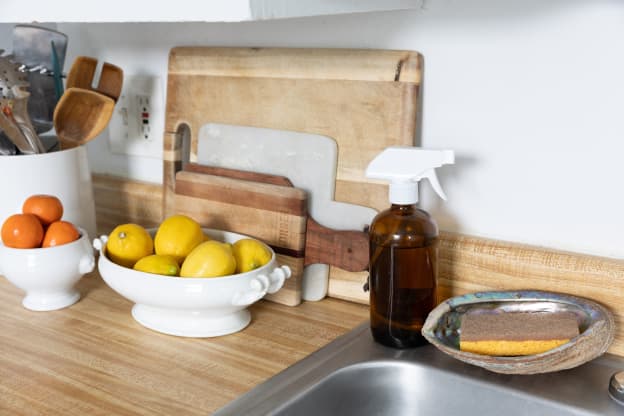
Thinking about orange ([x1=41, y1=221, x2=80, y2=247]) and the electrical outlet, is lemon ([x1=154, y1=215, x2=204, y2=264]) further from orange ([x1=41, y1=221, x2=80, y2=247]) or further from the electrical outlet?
the electrical outlet

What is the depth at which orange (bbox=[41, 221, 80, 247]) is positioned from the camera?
3.26ft

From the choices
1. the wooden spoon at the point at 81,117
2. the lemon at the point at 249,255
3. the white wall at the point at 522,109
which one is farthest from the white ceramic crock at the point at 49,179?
the white wall at the point at 522,109

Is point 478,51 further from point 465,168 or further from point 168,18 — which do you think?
point 168,18

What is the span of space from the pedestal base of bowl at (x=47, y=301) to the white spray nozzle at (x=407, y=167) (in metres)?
0.50

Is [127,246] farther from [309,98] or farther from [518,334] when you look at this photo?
[518,334]

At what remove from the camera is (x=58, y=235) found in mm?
995

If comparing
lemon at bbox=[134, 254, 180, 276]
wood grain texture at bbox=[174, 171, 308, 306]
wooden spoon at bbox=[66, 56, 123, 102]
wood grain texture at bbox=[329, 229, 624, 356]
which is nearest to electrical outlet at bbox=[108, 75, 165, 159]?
wooden spoon at bbox=[66, 56, 123, 102]

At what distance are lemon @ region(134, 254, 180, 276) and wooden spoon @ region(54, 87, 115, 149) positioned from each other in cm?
33

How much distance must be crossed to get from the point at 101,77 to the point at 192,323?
1.61 ft

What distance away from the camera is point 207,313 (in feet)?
2.99

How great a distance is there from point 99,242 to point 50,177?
0.19m

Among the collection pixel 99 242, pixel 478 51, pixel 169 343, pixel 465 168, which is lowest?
pixel 169 343

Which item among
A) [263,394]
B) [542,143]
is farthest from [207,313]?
[542,143]

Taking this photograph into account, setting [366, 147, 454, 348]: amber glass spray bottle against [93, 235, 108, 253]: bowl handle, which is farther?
[93, 235, 108, 253]: bowl handle
